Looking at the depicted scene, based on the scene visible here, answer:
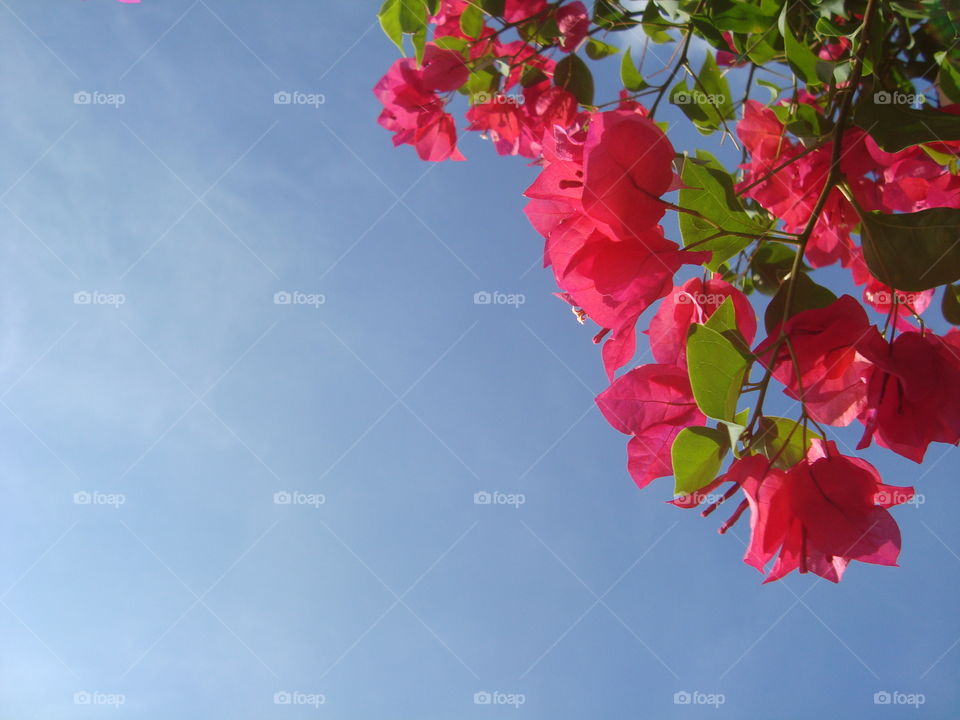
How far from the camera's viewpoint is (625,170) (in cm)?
44

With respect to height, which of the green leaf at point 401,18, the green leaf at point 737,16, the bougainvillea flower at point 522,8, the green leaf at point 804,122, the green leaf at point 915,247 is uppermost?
the green leaf at point 401,18

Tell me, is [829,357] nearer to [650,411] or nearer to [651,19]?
[650,411]

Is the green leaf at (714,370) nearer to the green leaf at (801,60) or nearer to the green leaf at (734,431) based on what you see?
the green leaf at (734,431)

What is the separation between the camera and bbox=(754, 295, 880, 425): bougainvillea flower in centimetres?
45

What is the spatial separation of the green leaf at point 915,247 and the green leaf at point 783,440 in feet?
0.39

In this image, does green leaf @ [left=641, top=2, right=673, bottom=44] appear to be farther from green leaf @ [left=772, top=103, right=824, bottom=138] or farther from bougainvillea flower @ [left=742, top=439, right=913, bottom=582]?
bougainvillea flower @ [left=742, top=439, right=913, bottom=582]

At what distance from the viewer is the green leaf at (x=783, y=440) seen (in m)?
0.50

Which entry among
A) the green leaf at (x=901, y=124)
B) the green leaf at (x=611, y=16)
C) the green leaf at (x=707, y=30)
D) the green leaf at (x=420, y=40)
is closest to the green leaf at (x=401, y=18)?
the green leaf at (x=420, y=40)

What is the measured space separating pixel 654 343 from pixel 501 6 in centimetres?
49

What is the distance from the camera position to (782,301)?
49 cm

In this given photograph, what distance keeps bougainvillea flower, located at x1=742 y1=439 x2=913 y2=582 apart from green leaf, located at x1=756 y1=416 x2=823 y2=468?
1.3 inches

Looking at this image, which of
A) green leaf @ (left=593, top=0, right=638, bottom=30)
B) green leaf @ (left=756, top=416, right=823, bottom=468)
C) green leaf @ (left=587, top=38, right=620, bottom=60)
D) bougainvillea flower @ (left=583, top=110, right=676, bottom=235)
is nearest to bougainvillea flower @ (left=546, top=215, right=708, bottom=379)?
bougainvillea flower @ (left=583, top=110, right=676, bottom=235)

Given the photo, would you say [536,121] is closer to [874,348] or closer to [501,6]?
[501,6]

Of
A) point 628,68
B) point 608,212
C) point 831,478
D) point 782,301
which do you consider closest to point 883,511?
point 831,478
